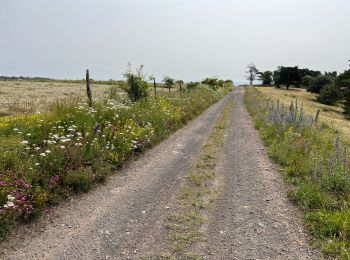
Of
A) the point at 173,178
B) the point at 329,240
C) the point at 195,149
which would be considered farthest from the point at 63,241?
the point at 195,149

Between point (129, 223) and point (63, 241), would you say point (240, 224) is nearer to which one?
point (129, 223)

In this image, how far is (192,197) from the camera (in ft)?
22.5

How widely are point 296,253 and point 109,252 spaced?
2.75 metres

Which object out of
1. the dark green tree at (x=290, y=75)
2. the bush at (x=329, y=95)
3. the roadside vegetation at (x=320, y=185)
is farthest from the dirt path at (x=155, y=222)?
the dark green tree at (x=290, y=75)

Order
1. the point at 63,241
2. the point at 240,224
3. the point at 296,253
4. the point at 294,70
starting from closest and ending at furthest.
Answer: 1. the point at 296,253
2. the point at 63,241
3. the point at 240,224
4. the point at 294,70

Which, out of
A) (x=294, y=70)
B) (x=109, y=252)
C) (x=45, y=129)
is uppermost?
(x=294, y=70)

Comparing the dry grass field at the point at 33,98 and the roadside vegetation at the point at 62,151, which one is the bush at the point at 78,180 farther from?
the dry grass field at the point at 33,98

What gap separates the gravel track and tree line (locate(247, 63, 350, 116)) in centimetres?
5256

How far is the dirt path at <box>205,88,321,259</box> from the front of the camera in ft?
15.7

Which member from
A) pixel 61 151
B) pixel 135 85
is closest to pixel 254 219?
pixel 61 151

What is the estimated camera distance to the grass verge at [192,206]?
503 centimetres

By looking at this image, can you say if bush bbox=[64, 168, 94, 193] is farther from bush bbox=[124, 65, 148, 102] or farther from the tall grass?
bush bbox=[124, 65, 148, 102]

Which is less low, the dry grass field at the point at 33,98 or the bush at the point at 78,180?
the dry grass field at the point at 33,98

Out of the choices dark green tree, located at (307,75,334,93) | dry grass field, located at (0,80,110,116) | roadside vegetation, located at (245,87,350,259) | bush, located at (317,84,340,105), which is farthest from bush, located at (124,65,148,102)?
dark green tree, located at (307,75,334,93)
